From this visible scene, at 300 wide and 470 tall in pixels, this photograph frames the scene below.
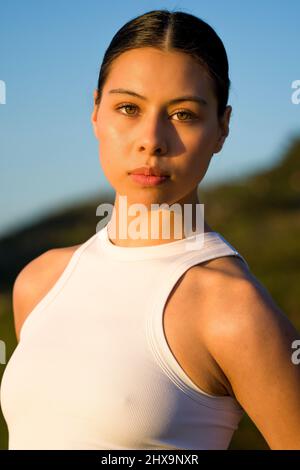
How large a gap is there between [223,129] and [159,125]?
371mm

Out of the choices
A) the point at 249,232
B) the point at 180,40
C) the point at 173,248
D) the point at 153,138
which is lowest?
the point at 249,232

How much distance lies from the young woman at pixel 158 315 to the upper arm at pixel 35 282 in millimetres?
222

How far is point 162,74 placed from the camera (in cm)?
A: 283

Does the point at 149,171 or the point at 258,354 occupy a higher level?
the point at 149,171

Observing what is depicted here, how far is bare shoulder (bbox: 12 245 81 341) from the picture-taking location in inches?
132

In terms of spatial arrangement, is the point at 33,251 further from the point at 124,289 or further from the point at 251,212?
the point at 124,289

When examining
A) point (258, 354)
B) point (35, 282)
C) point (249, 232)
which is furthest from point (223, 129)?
point (249, 232)

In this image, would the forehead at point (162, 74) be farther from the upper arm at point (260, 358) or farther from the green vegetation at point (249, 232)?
the green vegetation at point (249, 232)

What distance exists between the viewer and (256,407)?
106 inches

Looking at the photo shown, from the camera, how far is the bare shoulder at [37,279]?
3350 millimetres

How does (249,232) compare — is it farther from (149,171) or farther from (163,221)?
(149,171)

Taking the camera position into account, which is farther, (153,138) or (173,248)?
(173,248)

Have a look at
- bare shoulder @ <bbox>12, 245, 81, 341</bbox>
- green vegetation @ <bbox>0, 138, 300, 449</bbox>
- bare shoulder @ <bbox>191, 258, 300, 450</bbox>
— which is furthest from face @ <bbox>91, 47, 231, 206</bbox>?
green vegetation @ <bbox>0, 138, 300, 449</bbox>

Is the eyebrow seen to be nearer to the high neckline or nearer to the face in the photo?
the face
